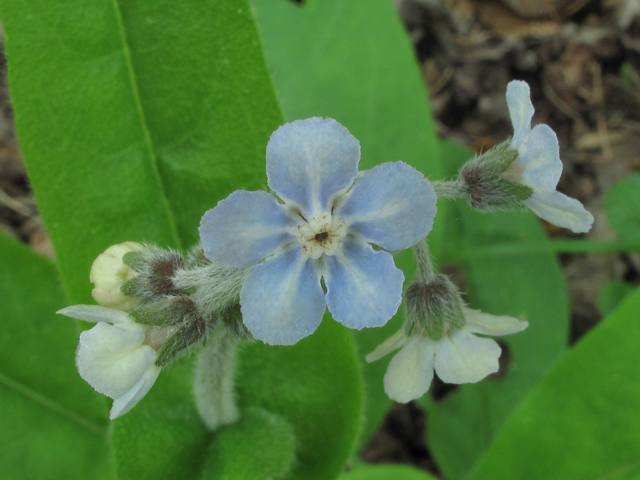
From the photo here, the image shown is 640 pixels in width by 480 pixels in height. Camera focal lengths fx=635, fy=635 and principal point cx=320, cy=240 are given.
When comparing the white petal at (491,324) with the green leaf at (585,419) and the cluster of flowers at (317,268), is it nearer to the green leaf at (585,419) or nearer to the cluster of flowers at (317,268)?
the cluster of flowers at (317,268)

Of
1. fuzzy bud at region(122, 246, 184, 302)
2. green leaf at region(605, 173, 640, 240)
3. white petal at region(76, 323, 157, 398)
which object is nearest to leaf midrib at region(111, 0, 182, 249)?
fuzzy bud at region(122, 246, 184, 302)

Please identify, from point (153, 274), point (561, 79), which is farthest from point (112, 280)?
point (561, 79)

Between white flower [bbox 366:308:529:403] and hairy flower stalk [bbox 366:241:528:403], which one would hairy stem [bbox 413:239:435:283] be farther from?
white flower [bbox 366:308:529:403]

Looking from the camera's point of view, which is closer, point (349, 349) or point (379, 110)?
point (349, 349)

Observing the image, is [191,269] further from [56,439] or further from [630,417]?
[630,417]

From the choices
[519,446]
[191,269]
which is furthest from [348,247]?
[519,446]
